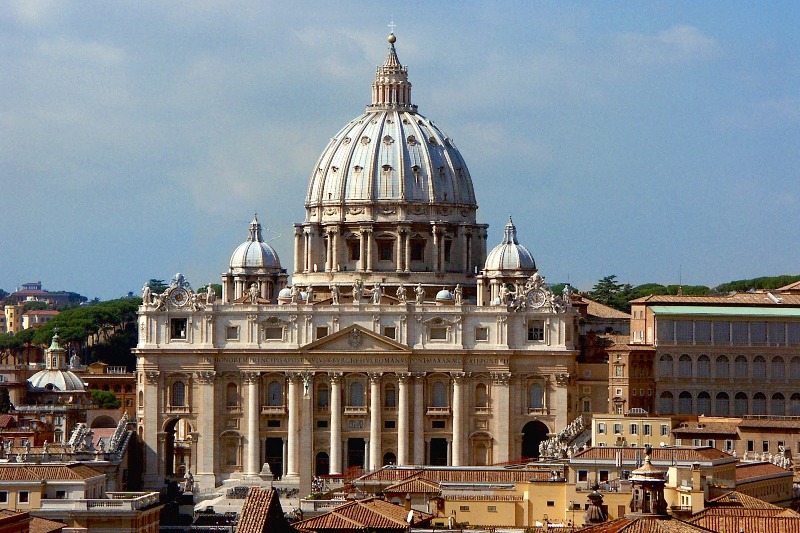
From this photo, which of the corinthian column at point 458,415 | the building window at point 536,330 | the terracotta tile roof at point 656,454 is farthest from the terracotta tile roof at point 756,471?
the building window at point 536,330

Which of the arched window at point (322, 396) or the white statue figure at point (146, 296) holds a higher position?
the white statue figure at point (146, 296)

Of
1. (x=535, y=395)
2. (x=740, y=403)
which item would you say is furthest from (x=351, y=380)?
(x=740, y=403)

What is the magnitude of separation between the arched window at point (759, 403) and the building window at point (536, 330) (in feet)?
47.7

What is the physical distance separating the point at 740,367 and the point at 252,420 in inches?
1166

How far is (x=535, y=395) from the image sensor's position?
6973 inches

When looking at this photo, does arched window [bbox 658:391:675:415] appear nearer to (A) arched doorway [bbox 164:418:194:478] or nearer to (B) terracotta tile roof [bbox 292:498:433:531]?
(A) arched doorway [bbox 164:418:194:478]

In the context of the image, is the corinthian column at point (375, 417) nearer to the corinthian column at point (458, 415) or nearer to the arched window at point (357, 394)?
the arched window at point (357, 394)

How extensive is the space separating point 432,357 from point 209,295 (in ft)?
48.1

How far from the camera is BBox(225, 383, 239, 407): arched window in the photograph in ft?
585

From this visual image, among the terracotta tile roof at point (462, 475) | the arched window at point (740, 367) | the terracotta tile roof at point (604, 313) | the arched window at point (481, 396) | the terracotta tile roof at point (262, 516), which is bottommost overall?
the terracotta tile roof at point (262, 516)

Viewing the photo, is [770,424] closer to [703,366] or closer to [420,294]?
[703,366]

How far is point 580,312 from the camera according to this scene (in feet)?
623

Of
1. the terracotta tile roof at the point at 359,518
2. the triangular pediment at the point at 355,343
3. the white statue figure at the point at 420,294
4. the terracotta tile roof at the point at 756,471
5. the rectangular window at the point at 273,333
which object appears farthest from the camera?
the white statue figure at the point at 420,294

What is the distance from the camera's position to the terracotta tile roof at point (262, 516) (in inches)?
2499
